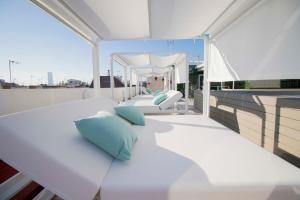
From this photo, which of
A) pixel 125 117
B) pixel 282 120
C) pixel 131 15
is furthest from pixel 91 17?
pixel 282 120

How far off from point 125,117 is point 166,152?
1.08 metres

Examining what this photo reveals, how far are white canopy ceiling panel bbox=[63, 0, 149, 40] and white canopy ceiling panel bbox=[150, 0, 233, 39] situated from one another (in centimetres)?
16

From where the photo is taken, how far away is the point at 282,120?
197 cm

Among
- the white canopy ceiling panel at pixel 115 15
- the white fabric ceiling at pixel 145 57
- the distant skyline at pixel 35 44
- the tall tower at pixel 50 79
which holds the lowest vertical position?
the tall tower at pixel 50 79

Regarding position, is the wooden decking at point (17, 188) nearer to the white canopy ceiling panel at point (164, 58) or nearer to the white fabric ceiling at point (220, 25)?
the white fabric ceiling at point (220, 25)

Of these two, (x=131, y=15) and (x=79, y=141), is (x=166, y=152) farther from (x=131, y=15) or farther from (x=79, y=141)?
(x=131, y=15)

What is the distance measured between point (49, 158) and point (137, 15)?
2.32 m

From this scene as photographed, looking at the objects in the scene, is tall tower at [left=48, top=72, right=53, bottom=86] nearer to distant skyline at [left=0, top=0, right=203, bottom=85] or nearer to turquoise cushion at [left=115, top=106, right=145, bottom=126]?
distant skyline at [left=0, top=0, right=203, bottom=85]

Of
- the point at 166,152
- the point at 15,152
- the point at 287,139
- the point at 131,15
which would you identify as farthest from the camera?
the point at 131,15

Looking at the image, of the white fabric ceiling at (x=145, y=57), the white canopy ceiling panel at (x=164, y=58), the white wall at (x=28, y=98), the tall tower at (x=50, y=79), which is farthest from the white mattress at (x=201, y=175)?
the white canopy ceiling panel at (x=164, y=58)

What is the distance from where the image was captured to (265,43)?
198 centimetres

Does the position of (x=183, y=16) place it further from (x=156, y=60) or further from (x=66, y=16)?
(x=156, y=60)

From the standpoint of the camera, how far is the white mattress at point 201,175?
966mm

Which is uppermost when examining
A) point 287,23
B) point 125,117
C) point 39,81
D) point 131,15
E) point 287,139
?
point 131,15
